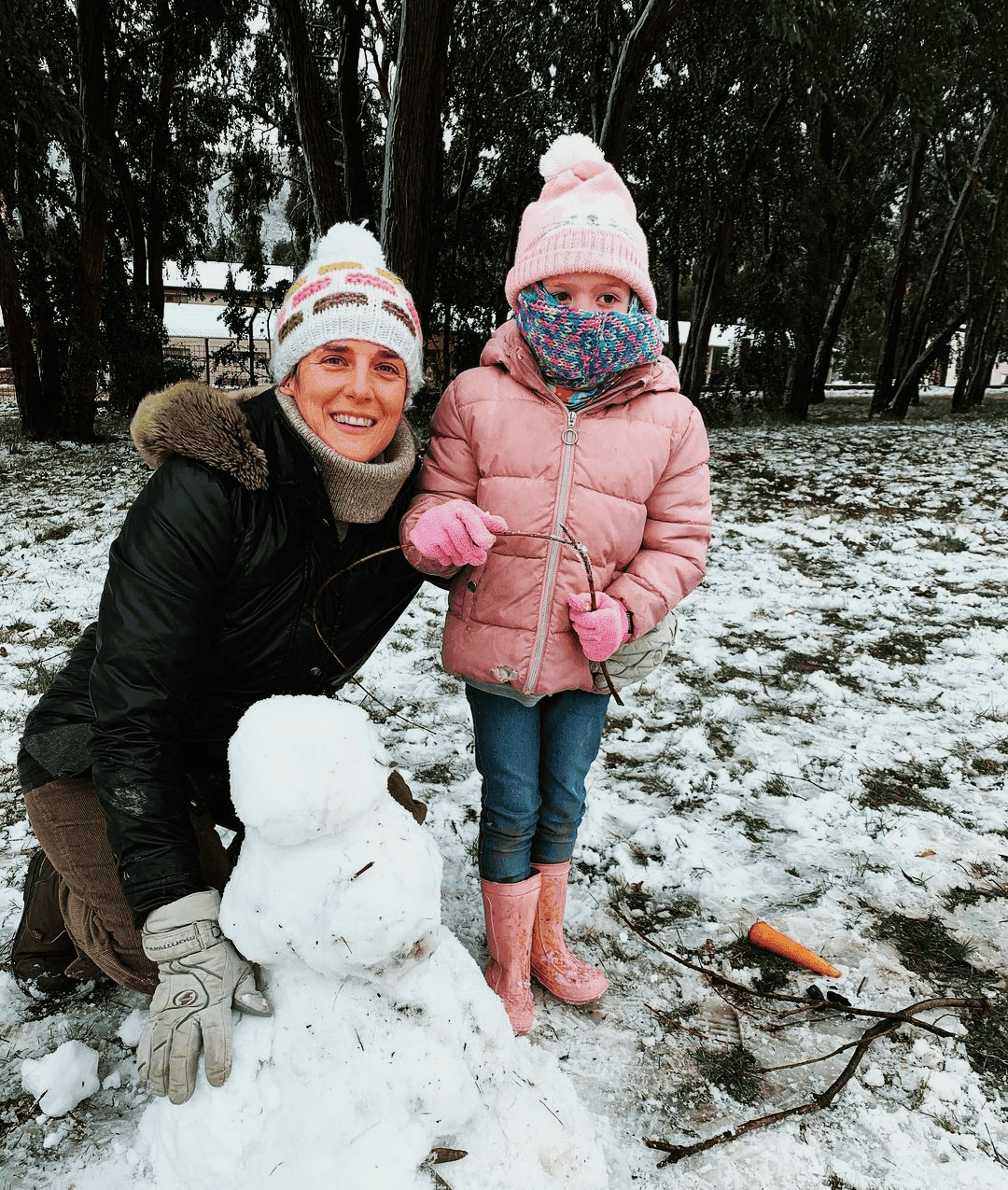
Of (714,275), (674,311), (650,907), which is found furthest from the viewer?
(674,311)

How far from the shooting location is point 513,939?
198 cm

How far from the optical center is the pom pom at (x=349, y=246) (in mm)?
1762

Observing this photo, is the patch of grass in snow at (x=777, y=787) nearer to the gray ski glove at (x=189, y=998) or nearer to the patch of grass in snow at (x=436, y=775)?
the patch of grass in snow at (x=436, y=775)

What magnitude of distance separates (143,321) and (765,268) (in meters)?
10.4

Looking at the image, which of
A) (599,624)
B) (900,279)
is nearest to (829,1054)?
(599,624)

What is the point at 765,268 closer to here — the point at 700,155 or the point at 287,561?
the point at 700,155

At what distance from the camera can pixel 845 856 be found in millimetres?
2627

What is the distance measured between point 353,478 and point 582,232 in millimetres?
769

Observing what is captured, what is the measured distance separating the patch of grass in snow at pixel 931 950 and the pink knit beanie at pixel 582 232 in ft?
6.57

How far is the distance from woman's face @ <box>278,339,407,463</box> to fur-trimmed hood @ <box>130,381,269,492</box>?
0.15 m

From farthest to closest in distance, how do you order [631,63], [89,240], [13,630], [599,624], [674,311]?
[674,311], [89,240], [631,63], [13,630], [599,624]

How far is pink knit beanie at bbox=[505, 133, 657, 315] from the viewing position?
168 cm

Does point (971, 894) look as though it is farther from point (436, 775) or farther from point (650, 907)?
point (436, 775)

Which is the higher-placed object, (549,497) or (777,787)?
(549,497)
